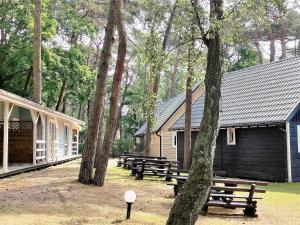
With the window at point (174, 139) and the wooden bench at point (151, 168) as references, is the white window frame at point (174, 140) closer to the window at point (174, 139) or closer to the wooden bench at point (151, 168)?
the window at point (174, 139)

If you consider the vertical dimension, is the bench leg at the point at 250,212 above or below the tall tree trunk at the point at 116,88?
below

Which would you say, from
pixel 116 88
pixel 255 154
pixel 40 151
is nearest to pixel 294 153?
pixel 255 154

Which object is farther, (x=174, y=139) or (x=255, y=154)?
(x=174, y=139)

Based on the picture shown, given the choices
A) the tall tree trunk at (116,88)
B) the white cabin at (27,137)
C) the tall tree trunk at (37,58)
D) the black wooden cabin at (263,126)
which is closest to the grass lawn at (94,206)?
the tall tree trunk at (116,88)

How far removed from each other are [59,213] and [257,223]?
161 inches

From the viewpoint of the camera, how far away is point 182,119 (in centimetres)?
2827

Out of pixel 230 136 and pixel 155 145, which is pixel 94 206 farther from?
pixel 155 145

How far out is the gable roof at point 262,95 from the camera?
18928 millimetres

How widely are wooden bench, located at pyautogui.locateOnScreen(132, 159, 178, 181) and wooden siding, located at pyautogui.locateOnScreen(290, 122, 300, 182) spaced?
15.4 feet

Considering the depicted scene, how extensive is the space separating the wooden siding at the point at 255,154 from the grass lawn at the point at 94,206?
4.09 metres

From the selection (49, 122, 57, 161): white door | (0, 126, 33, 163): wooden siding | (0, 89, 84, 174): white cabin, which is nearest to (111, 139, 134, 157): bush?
(49, 122, 57, 161): white door

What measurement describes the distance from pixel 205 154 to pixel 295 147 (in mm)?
12717

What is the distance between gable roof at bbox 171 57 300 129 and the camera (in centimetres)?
1893

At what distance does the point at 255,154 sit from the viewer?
19.7m
